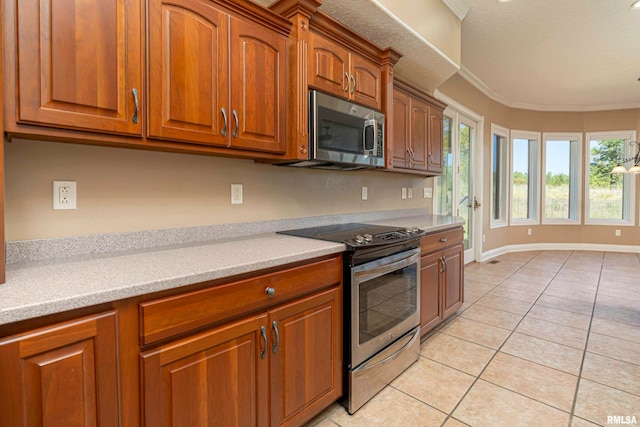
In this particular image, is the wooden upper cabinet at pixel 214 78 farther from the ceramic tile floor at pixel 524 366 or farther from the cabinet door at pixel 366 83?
the ceramic tile floor at pixel 524 366

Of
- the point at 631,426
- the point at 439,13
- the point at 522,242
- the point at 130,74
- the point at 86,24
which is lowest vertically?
the point at 631,426

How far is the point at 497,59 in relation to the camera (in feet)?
12.8

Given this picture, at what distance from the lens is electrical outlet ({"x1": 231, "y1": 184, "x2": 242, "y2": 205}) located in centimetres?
190

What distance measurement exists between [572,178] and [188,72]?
7.29m

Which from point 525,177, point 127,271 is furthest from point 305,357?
point 525,177

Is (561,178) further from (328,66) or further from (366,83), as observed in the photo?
(328,66)

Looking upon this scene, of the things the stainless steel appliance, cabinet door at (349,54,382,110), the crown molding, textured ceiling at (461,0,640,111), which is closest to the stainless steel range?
the stainless steel appliance

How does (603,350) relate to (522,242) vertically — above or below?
below

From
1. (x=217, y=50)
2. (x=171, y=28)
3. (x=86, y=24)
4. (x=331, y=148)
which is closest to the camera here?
(x=86, y=24)

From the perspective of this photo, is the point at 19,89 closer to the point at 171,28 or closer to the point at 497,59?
the point at 171,28

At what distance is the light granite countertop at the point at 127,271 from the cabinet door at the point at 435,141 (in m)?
2.00

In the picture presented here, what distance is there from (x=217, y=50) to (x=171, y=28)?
210 millimetres

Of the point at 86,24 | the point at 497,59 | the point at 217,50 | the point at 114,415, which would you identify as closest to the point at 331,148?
the point at 217,50

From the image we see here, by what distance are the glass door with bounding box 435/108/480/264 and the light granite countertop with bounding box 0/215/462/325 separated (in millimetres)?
3115
